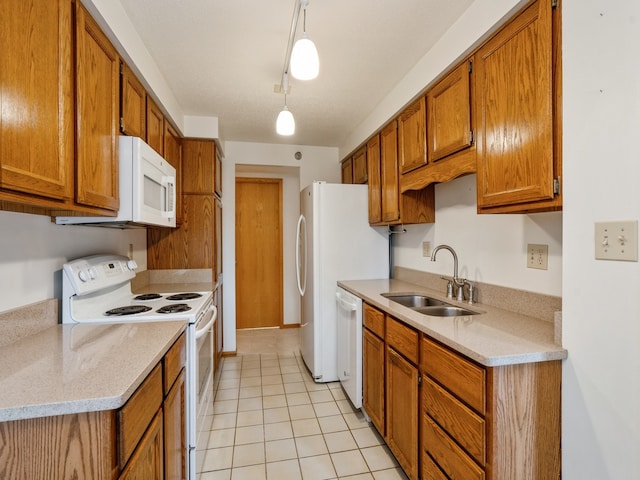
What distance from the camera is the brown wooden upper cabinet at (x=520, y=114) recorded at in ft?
3.86

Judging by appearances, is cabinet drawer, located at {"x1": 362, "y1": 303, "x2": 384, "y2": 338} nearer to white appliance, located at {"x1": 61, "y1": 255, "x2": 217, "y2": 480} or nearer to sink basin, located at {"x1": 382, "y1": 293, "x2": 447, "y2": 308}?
sink basin, located at {"x1": 382, "y1": 293, "x2": 447, "y2": 308}

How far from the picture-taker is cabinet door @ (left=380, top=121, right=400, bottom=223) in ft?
8.11

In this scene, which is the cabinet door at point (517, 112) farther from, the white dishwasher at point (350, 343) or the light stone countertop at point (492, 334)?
the white dishwasher at point (350, 343)

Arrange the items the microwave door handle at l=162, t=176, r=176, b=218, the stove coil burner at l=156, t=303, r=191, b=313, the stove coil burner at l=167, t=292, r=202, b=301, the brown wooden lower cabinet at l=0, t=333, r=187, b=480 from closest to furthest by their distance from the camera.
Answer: the brown wooden lower cabinet at l=0, t=333, r=187, b=480 < the stove coil burner at l=156, t=303, r=191, b=313 < the microwave door handle at l=162, t=176, r=176, b=218 < the stove coil burner at l=167, t=292, r=202, b=301

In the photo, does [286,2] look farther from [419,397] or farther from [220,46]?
[419,397]

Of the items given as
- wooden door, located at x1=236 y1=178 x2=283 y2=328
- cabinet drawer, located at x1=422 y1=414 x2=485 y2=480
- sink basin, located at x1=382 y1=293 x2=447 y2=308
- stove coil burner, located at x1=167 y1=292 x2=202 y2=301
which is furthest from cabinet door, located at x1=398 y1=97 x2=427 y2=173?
wooden door, located at x1=236 y1=178 x2=283 y2=328

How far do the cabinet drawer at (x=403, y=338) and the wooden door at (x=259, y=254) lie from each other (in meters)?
2.91

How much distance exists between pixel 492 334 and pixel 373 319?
2.90 feet

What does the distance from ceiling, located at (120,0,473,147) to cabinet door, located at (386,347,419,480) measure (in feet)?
5.66

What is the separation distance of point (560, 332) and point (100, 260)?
2213mm

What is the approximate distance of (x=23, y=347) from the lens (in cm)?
119

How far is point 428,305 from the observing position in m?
2.25

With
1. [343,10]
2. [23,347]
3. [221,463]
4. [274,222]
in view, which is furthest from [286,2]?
[274,222]

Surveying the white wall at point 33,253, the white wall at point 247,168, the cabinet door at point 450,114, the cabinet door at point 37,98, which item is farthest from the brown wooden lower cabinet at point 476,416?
the white wall at point 247,168
